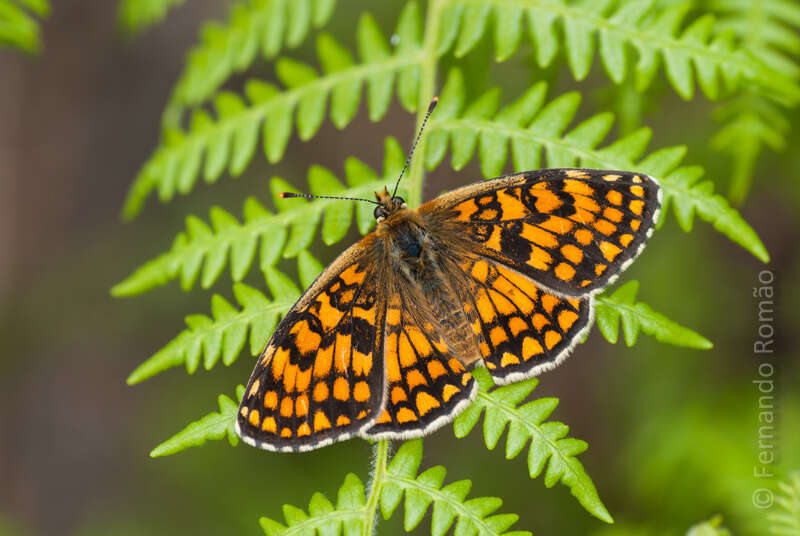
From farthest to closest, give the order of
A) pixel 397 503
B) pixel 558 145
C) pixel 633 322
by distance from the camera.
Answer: pixel 558 145, pixel 633 322, pixel 397 503

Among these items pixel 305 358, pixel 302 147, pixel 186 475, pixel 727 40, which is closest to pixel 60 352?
pixel 186 475

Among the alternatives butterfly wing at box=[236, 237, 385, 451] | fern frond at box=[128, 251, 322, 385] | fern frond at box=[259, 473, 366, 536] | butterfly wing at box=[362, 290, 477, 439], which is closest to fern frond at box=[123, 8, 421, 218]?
fern frond at box=[128, 251, 322, 385]

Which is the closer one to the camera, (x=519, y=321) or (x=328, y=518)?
(x=328, y=518)

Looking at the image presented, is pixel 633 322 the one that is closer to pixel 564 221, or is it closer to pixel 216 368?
pixel 564 221

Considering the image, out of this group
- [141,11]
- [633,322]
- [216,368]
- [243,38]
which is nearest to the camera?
[633,322]

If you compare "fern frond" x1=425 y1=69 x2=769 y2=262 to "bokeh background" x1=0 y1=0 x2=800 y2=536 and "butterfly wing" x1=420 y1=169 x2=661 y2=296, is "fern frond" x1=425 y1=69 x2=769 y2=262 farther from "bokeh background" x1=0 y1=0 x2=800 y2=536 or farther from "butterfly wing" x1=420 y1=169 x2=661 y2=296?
"bokeh background" x1=0 y1=0 x2=800 y2=536

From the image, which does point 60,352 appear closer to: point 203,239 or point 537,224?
point 203,239

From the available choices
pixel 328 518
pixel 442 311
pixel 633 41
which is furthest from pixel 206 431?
pixel 633 41
